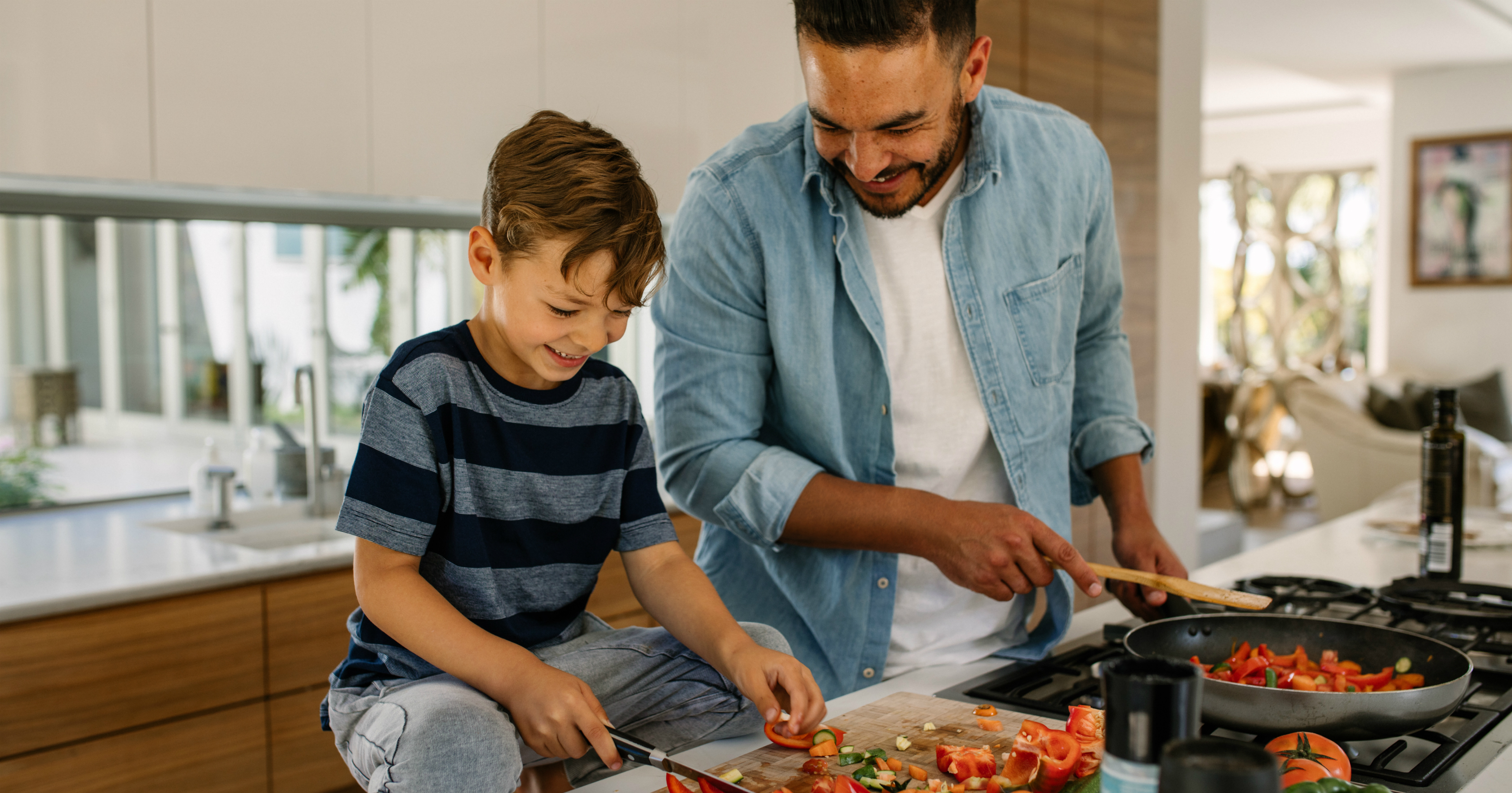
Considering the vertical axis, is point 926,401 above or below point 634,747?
above

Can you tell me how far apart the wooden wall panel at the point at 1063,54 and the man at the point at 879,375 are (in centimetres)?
218

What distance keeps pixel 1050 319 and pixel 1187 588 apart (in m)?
0.45

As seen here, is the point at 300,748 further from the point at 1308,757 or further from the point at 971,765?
the point at 1308,757

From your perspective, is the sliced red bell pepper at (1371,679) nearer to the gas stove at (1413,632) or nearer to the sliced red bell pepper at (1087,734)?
the gas stove at (1413,632)

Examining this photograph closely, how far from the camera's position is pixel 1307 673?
1146 millimetres

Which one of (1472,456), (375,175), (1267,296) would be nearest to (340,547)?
(375,175)

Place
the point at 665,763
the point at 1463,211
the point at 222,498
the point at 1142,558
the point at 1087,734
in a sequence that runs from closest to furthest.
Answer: the point at 665,763
the point at 1087,734
the point at 1142,558
the point at 222,498
the point at 1463,211

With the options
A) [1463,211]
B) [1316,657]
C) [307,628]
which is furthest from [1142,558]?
[1463,211]

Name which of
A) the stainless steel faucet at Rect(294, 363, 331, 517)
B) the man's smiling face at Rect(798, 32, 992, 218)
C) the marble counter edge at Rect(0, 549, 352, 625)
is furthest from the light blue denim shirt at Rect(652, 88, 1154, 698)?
the stainless steel faucet at Rect(294, 363, 331, 517)

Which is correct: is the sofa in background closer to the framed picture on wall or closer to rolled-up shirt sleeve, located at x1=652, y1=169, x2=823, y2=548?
the framed picture on wall

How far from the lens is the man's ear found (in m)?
1.30

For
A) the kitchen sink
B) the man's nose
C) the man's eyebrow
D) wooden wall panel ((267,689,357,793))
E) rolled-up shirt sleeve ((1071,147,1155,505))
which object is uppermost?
the man's eyebrow

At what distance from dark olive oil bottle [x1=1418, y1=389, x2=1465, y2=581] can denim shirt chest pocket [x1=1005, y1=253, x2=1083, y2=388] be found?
64 cm

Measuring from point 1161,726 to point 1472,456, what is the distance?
5018 mm
